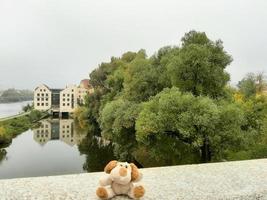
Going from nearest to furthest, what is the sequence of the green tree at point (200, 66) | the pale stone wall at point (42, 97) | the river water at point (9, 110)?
the green tree at point (200, 66)
the river water at point (9, 110)
the pale stone wall at point (42, 97)

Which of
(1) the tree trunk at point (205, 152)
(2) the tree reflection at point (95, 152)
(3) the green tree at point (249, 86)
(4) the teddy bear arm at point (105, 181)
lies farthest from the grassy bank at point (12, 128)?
(4) the teddy bear arm at point (105, 181)

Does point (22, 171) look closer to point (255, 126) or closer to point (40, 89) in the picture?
point (255, 126)

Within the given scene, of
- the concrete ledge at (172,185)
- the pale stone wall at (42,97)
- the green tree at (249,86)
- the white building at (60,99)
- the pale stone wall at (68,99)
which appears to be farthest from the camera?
the pale stone wall at (42,97)

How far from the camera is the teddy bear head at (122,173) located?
96.0 inches

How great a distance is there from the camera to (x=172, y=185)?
2.83 metres

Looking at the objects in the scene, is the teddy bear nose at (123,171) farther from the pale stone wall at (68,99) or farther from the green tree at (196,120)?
the pale stone wall at (68,99)

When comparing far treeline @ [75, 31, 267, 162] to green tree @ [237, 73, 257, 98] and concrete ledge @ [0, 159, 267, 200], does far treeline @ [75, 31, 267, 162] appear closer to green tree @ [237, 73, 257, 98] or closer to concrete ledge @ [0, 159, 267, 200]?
concrete ledge @ [0, 159, 267, 200]

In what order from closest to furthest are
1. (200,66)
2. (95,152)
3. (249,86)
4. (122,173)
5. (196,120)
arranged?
(122,173), (196,120), (200,66), (95,152), (249,86)

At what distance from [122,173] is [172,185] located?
60 cm

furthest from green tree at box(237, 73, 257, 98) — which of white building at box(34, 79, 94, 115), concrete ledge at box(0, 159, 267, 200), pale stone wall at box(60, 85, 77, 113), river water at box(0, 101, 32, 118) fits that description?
river water at box(0, 101, 32, 118)

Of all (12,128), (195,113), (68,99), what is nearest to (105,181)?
(195,113)

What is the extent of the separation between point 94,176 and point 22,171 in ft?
36.0

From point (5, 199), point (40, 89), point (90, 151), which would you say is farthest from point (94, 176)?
point (40, 89)

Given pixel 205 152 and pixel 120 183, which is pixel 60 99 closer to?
pixel 205 152
